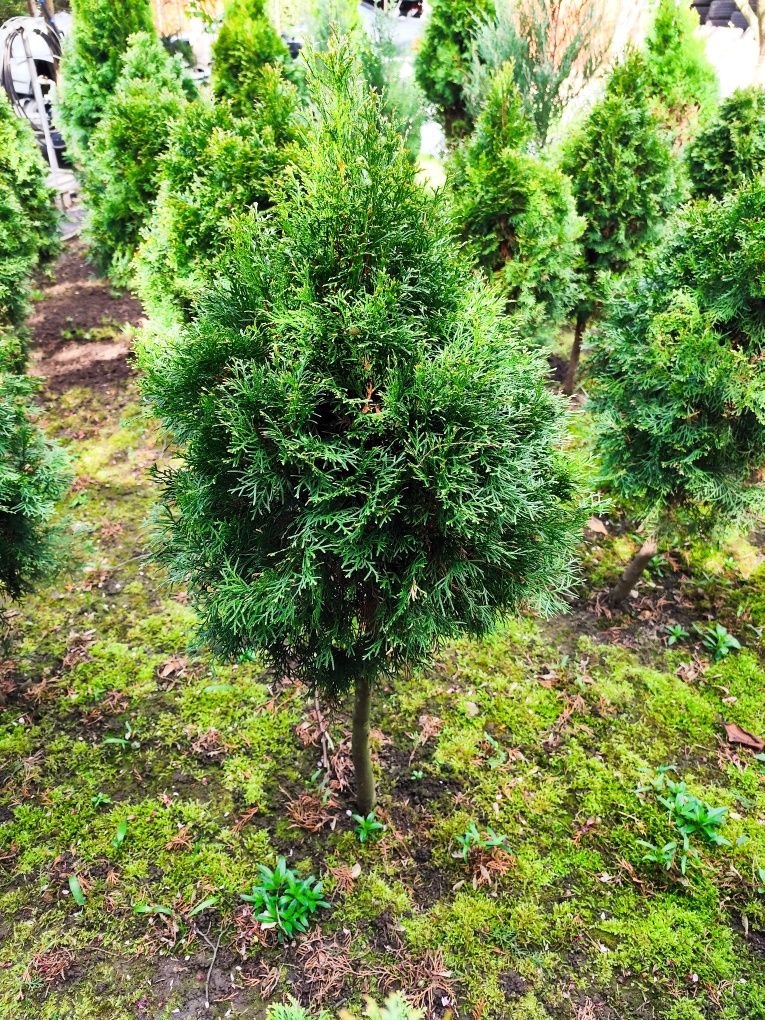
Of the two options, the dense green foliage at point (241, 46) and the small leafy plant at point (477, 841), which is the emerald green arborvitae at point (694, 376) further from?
the dense green foliage at point (241, 46)

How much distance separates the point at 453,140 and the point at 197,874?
10.8 meters

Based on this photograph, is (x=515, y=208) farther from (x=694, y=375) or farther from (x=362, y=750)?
(x=362, y=750)

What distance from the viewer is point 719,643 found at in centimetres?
449

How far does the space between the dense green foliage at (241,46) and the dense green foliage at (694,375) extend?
511 cm

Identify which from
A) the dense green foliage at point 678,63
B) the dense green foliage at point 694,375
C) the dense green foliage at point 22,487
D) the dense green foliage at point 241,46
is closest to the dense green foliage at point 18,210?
the dense green foliage at point 241,46

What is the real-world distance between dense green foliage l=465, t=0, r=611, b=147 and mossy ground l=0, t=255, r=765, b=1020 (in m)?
7.57

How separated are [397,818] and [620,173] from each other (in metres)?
5.98

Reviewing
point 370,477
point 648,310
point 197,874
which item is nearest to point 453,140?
point 648,310

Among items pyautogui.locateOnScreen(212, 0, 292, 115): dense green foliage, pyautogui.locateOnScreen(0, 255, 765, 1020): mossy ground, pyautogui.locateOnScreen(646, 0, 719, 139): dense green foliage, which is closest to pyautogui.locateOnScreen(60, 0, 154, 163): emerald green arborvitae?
pyautogui.locateOnScreen(212, 0, 292, 115): dense green foliage

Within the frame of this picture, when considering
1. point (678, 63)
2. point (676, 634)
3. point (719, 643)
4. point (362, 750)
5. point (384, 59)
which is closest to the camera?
point (362, 750)

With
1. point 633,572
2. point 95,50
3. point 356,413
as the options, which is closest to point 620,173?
point 633,572

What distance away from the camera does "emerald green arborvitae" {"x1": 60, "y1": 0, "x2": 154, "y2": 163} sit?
7.29 m

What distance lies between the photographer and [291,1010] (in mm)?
1194

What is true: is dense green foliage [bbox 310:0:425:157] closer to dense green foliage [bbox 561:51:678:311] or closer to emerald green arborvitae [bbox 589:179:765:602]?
dense green foliage [bbox 561:51:678:311]
